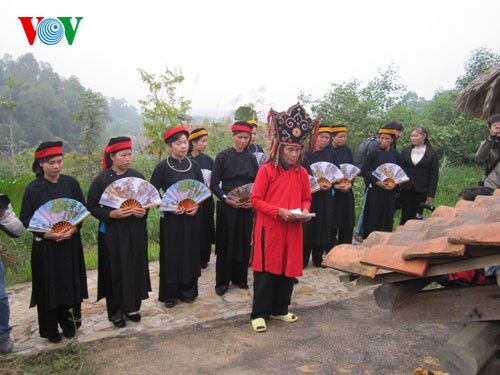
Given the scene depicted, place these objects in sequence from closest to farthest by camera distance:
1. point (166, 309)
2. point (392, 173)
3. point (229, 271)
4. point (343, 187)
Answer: point (166, 309) → point (229, 271) → point (343, 187) → point (392, 173)

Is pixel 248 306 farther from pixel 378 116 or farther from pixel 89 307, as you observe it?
pixel 378 116

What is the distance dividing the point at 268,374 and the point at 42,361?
195cm

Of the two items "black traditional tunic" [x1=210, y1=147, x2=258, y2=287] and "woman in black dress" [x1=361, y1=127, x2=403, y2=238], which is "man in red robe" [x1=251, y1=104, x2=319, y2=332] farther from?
"woman in black dress" [x1=361, y1=127, x2=403, y2=238]

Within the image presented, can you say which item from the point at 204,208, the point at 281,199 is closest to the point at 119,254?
the point at 281,199

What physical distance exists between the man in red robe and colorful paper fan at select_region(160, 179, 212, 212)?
32.8 inches

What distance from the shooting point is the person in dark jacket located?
611cm

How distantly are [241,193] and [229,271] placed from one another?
1.05 m

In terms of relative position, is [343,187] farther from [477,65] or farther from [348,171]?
[477,65]

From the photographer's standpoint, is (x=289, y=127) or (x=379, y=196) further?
(x=379, y=196)

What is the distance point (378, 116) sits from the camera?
32.5ft

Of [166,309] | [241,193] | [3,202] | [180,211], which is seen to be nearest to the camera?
[3,202]

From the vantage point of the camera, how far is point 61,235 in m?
3.56

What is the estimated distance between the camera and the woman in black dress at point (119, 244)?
3.88m

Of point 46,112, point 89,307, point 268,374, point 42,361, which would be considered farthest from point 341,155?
point 46,112
